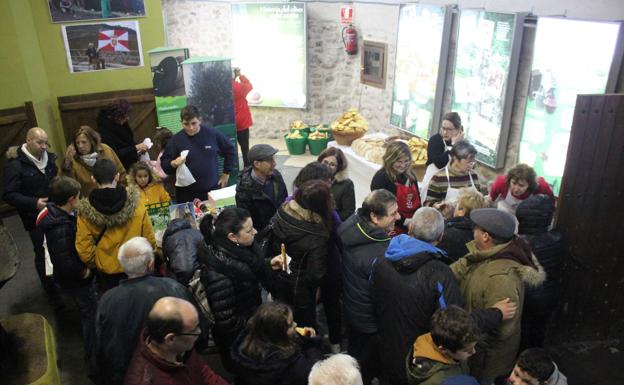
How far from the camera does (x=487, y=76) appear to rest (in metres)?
6.62

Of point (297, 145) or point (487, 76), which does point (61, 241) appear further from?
point (297, 145)

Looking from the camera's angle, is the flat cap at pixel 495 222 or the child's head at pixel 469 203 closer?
the flat cap at pixel 495 222

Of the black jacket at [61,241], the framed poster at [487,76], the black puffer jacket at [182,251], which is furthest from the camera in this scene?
the framed poster at [487,76]

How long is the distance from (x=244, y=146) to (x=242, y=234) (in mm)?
5976

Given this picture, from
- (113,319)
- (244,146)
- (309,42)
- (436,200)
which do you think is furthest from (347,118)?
(113,319)

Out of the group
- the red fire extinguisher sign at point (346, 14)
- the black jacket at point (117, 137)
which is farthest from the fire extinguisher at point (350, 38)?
the black jacket at point (117, 137)

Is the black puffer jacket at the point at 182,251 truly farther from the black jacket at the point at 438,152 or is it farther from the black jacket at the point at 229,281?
the black jacket at the point at 438,152

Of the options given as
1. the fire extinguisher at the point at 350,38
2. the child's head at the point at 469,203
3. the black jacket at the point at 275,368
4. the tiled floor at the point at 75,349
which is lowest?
the tiled floor at the point at 75,349

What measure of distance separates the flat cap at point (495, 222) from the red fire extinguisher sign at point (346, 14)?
7.55 metres

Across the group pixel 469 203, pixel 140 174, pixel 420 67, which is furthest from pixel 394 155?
pixel 420 67

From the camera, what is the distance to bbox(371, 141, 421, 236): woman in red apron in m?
4.62

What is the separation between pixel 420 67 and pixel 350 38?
224cm

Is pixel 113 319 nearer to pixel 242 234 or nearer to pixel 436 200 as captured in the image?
pixel 242 234

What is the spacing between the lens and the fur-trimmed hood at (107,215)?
12.2ft
